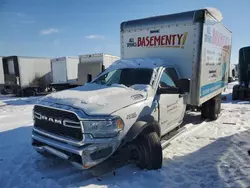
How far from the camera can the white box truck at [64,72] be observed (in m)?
17.5

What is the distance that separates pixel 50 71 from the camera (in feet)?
67.6

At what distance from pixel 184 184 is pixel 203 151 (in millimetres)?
1647

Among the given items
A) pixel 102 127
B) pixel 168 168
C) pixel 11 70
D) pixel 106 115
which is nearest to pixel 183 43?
pixel 168 168

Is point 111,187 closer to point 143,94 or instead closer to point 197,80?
point 143,94

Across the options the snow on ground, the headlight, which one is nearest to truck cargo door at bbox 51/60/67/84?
the snow on ground

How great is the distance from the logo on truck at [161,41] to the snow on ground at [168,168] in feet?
8.65

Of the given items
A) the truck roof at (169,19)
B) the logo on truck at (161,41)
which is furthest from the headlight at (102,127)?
the truck roof at (169,19)

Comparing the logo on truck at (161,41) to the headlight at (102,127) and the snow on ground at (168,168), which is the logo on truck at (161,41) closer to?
the snow on ground at (168,168)

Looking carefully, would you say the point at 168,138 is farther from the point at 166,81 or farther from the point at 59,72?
the point at 59,72

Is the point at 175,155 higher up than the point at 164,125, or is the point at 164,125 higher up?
the point at 164,125

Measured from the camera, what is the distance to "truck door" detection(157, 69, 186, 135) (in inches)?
171

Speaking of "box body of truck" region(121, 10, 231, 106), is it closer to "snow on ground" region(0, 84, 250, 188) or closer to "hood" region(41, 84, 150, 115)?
"snow on ground" region(0, 84, 250, 188)

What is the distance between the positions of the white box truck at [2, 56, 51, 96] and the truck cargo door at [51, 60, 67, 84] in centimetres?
201

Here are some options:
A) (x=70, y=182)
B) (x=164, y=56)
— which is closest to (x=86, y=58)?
(x=164, y=56)
